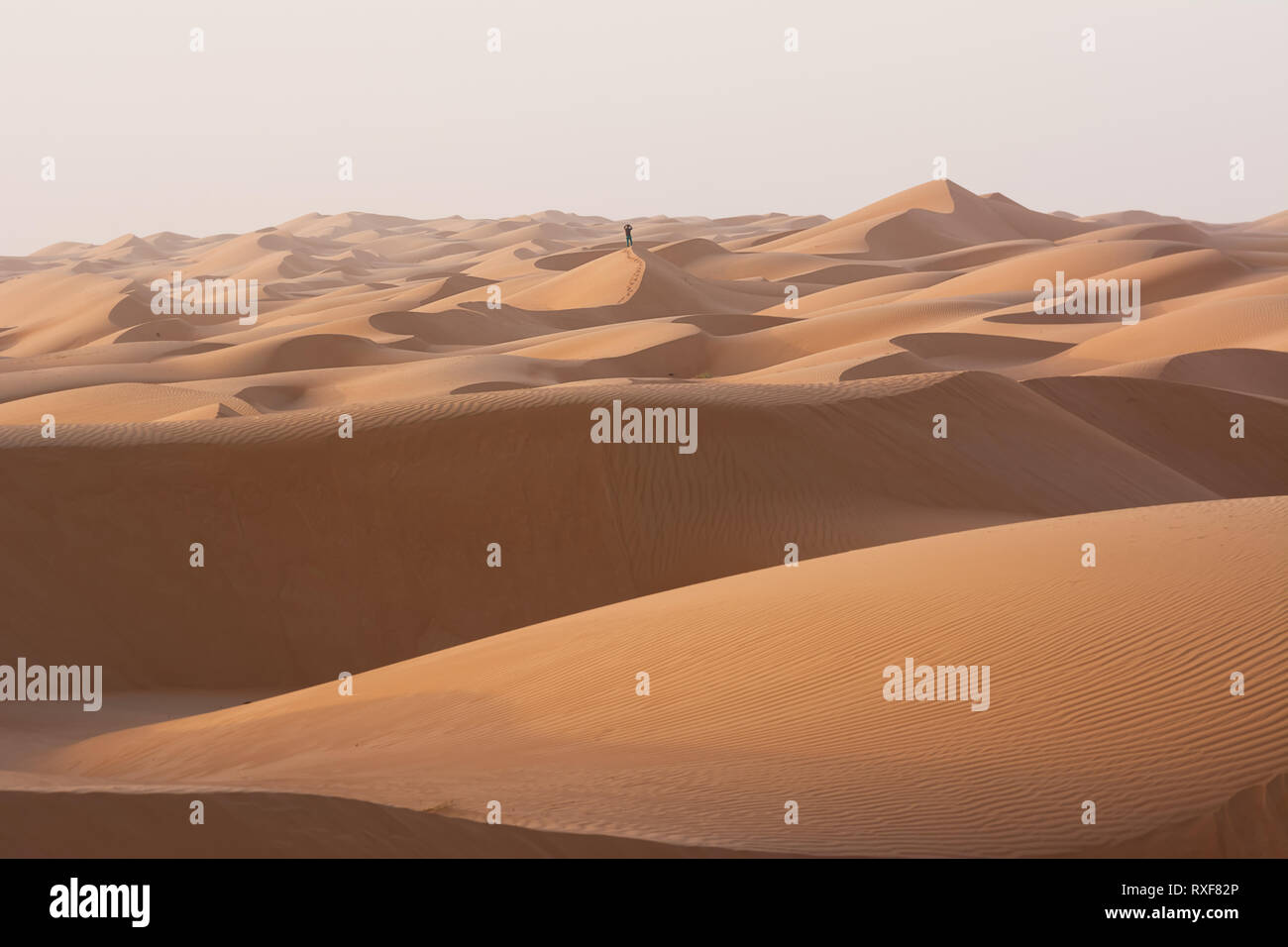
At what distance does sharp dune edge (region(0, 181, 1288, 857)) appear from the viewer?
5508 millimetres

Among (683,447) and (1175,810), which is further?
(683,447)

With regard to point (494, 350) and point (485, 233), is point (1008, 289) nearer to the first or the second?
point (494, 350)

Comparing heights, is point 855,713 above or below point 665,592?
below

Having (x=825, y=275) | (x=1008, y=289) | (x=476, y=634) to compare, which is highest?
(x=825, y=275)

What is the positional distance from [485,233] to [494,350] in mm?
76504

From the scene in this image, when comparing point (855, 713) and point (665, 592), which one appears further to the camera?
point (665, 592)

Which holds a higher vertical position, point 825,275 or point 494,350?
point 825,275

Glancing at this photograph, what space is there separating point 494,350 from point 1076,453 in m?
18.4

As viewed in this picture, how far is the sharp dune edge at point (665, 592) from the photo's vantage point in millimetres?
5508

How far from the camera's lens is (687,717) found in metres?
7.36

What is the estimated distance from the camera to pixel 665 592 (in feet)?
35.9
